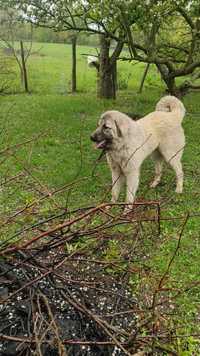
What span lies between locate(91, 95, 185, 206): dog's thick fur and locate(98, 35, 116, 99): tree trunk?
8.72 m

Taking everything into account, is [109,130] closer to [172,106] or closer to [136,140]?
[136,140]

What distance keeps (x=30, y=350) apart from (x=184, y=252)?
3506mm

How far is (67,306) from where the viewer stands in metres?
3.37

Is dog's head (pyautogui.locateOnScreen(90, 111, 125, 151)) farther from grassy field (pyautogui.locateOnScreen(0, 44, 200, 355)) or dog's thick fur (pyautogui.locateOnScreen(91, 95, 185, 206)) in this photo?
grassy field (pyautogui.locateOnScreen(0, 44, 200, 355))

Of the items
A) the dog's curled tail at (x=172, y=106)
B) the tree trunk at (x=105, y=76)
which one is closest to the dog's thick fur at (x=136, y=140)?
the dog's curled tail at (x=172, y=106)

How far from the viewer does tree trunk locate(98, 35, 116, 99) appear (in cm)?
1598

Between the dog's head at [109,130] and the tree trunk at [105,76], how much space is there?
10151mm

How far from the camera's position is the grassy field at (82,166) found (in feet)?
15.0

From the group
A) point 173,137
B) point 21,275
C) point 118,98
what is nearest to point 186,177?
point 173,137

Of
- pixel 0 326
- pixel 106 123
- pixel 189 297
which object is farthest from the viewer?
pixel 106 123

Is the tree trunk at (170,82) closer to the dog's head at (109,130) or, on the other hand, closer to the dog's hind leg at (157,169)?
the dog's hind leg at (157,169)

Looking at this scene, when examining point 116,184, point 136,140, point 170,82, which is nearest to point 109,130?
point 136,140

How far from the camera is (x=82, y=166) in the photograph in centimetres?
880

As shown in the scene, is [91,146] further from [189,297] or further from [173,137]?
[189,297]
